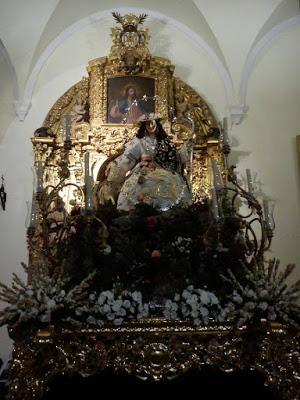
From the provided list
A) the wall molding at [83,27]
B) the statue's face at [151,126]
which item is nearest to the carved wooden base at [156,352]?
the statue's face at [151,126]

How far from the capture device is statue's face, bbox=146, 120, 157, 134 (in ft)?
16.6

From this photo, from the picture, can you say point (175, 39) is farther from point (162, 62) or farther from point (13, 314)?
point (13, 314)

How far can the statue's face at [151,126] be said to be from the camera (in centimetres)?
505

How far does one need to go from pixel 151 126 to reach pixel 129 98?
40.3 inches

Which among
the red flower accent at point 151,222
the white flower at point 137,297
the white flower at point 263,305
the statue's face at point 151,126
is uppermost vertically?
the statue's face at point 151,126

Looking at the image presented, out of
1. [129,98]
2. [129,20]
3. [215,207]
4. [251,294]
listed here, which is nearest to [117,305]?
[251,294]

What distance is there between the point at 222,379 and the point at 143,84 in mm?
4162

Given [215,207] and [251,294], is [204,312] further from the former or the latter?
[215,207]

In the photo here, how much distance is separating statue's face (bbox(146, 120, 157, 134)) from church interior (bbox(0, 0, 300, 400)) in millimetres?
26

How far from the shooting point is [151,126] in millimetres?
5074

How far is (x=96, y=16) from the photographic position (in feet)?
20.5

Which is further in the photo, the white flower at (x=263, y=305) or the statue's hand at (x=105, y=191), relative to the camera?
the statue's hand at (x=105, y=191)

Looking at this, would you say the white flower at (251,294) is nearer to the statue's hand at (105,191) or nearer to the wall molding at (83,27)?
the statue's hand at (105,191)

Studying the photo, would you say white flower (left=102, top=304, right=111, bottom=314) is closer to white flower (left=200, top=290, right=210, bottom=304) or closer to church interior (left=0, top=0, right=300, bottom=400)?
church interior (left=0, top=0, right=300, bottom=400)
